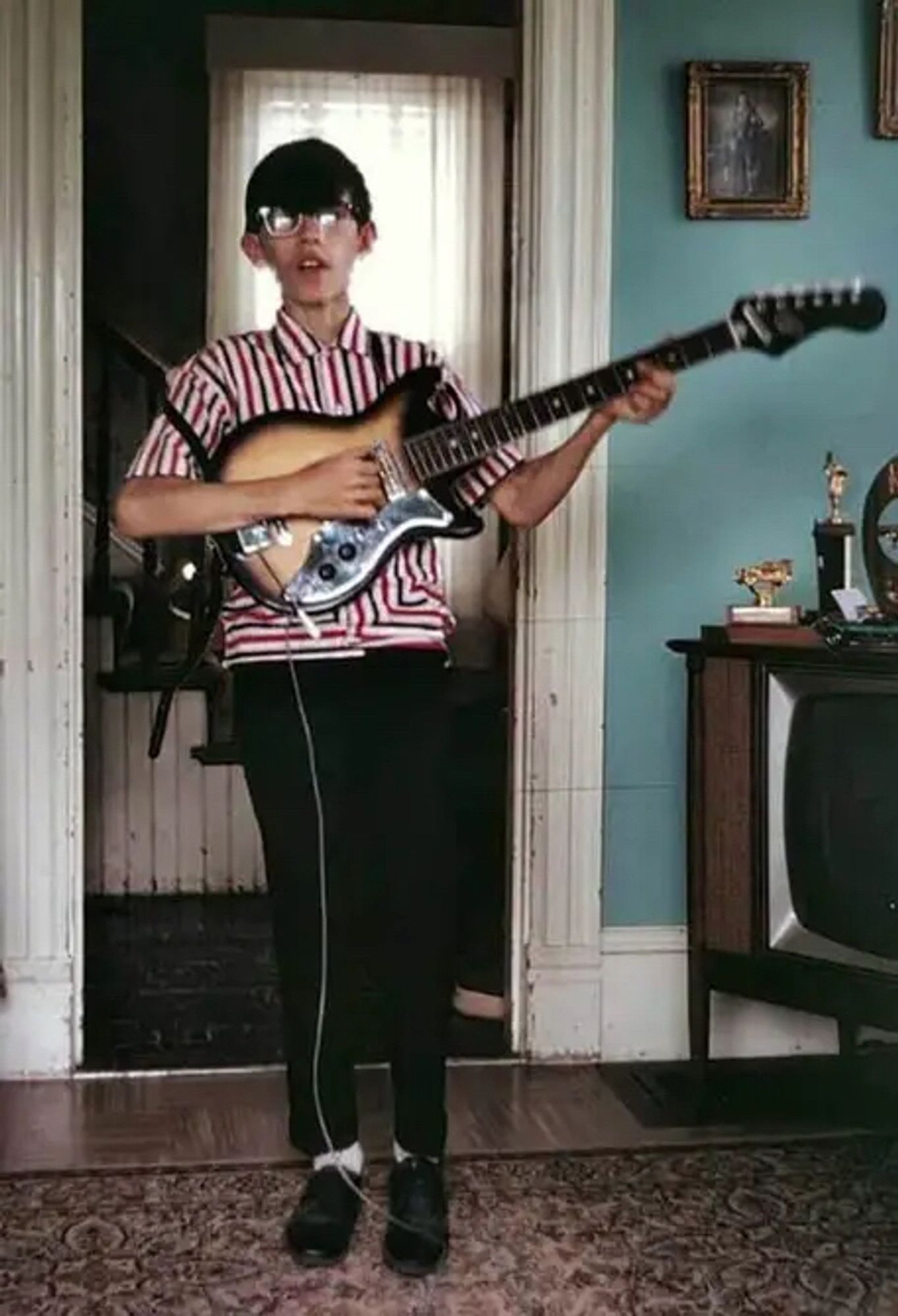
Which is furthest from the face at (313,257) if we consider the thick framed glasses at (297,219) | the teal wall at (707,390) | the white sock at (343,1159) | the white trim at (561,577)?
the white sock at (343,1159)

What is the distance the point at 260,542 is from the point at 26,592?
0.73m

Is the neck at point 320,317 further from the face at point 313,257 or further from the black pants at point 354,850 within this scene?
the black pants at point 354,850

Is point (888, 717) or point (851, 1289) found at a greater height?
point (888, 717)

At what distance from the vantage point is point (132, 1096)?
8.25ft

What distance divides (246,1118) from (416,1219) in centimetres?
53

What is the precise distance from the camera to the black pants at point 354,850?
6.39ft

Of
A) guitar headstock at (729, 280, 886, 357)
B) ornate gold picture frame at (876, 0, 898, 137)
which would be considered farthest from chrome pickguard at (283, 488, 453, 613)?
ornate gold picture frame at (876, 0, 898, 137)

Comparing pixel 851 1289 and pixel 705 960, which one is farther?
pixel 705 960

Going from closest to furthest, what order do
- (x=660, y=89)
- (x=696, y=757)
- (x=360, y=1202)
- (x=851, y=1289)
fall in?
1. (x=851, y=1289)
2. (x=360, y=1202)
3. (x=696, y=757)
4. (x=660, y=89)

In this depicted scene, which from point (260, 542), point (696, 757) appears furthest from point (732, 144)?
point (260, 542)

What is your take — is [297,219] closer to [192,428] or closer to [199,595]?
[192,428]

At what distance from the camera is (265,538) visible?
6.47 feet

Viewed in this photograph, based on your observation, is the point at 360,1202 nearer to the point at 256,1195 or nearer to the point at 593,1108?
the point at 256,1195

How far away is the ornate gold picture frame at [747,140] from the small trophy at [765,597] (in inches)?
21.3
